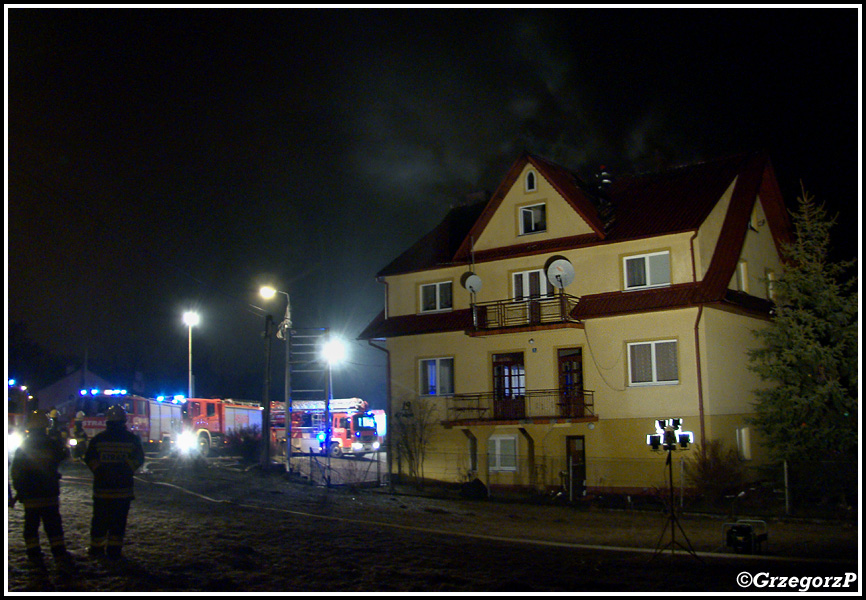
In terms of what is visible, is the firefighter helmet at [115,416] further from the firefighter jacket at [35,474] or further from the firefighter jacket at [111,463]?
the firefighter jacket at [35,474]

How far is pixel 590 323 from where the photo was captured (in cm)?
2622

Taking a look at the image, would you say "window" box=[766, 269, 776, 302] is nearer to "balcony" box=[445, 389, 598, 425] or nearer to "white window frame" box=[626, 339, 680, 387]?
"white window frame" box=[626, 339, 680, 387]

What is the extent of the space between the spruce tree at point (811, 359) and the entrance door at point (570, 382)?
5458 millimetres

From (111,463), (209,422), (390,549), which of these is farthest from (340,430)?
(111,463)

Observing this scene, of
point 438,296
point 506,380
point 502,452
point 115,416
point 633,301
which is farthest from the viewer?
point 438,296

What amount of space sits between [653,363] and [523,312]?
4921 mm

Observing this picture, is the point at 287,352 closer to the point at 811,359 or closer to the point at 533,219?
the point at 533,219

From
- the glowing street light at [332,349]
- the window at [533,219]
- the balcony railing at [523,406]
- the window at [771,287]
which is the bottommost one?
the balcony railing at [523,406]

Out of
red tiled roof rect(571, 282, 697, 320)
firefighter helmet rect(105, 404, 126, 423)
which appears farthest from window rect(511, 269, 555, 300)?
firefighter helmet rect(105, 404, 126, 423)

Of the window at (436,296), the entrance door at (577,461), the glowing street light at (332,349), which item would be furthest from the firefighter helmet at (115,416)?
the window at (436,296)

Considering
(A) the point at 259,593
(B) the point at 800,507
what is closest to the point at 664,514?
(B) the point at 800,507

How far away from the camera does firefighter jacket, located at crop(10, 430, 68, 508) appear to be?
34.8 ft

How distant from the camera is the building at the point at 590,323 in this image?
24.4 meters

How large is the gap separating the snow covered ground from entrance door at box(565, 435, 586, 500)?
3.52m
